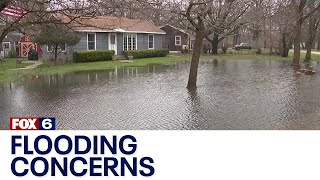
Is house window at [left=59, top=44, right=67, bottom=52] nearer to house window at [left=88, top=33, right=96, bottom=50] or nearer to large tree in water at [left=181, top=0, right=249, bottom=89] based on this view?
house window at [left=88, top=33, right=96, bottom=50]

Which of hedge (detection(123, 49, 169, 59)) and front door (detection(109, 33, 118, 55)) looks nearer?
front door (detection(109, 33, 118, 55))

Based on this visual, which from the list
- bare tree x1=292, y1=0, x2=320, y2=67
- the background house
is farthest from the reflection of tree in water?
the background house

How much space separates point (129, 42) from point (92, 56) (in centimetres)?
656

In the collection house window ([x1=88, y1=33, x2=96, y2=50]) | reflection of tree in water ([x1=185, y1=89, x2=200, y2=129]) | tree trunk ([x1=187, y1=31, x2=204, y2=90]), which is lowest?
reflection of tree in water ([x1=185, y1=89, x2=200, y2=129])

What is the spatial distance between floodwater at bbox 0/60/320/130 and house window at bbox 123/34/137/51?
59.5 ft

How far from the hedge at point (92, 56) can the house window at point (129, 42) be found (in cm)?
307

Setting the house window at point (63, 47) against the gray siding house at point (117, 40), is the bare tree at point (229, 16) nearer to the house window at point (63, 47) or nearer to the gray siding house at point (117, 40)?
the gray siding house at point (117, 40)

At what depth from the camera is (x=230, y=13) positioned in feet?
50.4

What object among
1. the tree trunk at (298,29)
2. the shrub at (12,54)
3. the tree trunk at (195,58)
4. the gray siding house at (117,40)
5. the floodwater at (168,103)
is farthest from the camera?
the shrub at (12,54)

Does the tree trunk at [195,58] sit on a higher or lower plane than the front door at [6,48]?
lower

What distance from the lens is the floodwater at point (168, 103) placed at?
9266mm

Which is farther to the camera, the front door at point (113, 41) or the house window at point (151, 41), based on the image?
the house window at point (151, 41)

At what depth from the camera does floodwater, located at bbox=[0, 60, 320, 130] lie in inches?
365

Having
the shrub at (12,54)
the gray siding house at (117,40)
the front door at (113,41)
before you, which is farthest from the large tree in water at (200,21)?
the shrub at (12,54)
